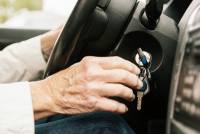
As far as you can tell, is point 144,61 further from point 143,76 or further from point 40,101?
point 40,101

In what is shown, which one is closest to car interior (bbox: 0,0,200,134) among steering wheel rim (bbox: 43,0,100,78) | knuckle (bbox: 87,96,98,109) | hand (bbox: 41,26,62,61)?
steering wheel rim (bbox: 43,0,100,78)

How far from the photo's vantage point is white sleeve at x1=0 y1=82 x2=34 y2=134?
847 mm

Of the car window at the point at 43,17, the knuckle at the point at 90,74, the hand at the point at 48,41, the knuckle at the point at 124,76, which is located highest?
the knuckle at the point at 124,76

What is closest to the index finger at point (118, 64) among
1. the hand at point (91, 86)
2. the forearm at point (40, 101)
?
the hand at point (91, 86)

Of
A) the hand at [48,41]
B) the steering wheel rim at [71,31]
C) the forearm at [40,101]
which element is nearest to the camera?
the steering wheel rim at [71,31]

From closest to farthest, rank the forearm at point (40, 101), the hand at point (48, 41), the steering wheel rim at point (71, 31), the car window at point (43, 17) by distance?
the steering wheel rim at point (71, 31) < the forearm at point (40, 101) < the hand at point (48, 41) < the car window at point (43, 17)

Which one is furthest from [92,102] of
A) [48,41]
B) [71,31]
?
[48,41]

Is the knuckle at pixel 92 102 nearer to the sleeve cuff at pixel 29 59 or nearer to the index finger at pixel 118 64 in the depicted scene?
the index finger at pixel 118 64

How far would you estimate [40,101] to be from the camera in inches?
34.5

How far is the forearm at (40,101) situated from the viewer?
2.87 feet

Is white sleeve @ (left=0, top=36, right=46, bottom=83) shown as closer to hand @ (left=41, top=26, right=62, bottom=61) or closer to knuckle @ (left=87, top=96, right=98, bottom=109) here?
hand @ (left=41, top=26, right=62, bottom=61)

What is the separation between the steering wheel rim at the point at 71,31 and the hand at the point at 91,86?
3cm

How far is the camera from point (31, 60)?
51.3 inches

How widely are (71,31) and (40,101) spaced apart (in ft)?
0.54
